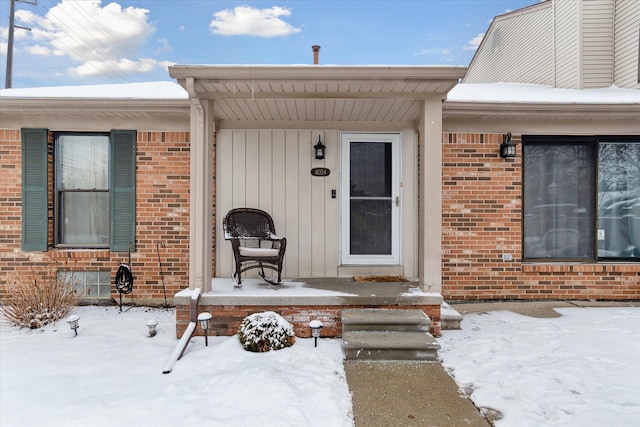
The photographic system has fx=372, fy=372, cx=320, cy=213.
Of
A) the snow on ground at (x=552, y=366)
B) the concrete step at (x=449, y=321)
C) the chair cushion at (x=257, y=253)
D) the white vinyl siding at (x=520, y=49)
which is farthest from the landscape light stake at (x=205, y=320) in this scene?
the white vinyl siding at (x=520, y=49)

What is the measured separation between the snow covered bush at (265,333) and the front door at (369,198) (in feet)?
5.35

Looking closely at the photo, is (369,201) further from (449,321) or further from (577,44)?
(577,44)

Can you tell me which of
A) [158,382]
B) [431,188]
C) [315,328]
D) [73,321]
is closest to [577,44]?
[431,188]

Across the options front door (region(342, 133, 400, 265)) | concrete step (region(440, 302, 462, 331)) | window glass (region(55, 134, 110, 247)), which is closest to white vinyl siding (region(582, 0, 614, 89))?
front door (region(342, 133, 400, 265))

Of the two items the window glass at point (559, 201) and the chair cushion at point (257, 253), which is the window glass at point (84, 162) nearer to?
the chair cushion at point (257, 253)

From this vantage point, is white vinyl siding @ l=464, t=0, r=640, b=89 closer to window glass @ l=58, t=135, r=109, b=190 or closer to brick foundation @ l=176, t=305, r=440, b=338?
brick foundation @ l=176, t=305, r=440, b=338

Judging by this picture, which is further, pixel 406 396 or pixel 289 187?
pixel 289 187

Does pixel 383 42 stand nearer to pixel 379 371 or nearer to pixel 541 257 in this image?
pixel 541 257

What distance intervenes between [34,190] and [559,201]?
6.72 m

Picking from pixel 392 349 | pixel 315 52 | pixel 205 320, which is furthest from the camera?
pixel 315 52

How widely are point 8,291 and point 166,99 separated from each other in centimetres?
298

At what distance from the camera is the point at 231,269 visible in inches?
190

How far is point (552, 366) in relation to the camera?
9.91 ft

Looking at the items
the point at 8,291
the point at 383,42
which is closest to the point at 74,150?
the point at 8,291
